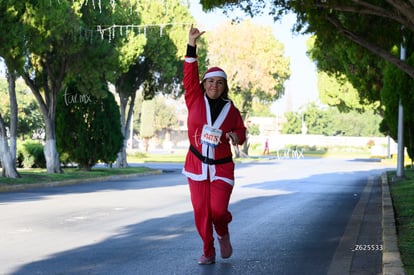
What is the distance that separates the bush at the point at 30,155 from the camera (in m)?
36.2

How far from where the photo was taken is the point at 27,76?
27.0m

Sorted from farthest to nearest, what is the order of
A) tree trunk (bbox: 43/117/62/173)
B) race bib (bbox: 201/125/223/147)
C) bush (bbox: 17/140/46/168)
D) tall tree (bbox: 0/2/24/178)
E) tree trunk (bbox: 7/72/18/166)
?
bush (bbox: 17/140/46/168) → tree trunk (bbox: 43/117/62/173) → tree trunk (bbox: 7/72/18/166) → tall tree (bbox: 0/2/24/178) → race bib (bbox: 201/125/223/147)

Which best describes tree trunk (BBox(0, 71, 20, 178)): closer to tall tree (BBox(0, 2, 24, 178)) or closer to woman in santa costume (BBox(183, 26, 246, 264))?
tall tree (BBox(0, 2, 24, 178))

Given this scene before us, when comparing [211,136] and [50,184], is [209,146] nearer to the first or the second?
[211,136]

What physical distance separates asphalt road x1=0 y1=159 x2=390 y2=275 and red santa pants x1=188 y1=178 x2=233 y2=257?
1.34 ft

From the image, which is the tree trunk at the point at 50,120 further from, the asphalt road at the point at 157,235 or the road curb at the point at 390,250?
the road curb at the point at 390,250

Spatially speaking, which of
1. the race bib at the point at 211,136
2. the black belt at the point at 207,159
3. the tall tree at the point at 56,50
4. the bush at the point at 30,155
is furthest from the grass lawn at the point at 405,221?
the bush at the point at 30,155

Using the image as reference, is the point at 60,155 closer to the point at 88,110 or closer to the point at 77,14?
the point at 88,110

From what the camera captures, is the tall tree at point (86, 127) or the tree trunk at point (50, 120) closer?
the tree trunk at point (50, 120)

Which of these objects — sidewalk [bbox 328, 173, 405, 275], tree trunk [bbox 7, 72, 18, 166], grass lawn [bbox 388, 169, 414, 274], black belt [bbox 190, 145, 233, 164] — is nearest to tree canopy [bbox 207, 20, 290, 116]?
tree trunk [bbox 7, 72, 18, 166]

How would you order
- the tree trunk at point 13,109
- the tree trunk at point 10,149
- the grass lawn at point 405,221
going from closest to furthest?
the grass lawn at point 405,221
the tree trunk at point 10,149
the tree trunk at point 13,109

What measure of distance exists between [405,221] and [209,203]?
212 inches

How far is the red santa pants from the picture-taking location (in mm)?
7637

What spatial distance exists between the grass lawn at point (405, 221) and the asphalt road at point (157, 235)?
34 centimetres
